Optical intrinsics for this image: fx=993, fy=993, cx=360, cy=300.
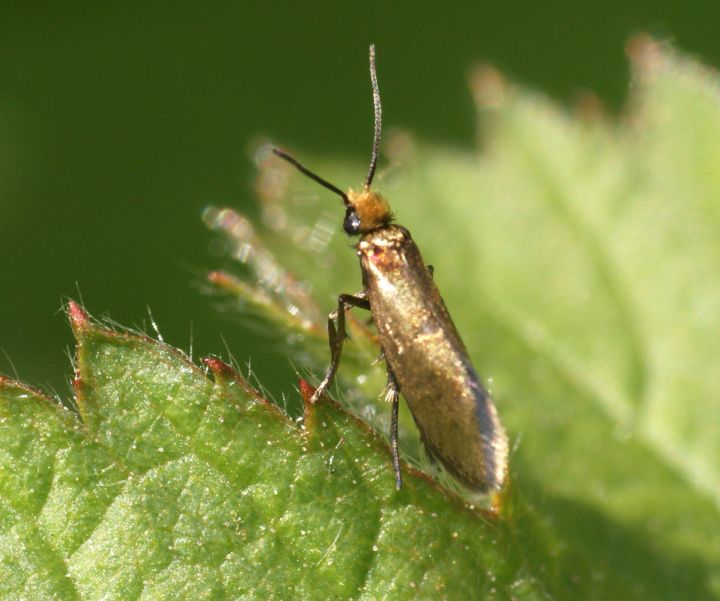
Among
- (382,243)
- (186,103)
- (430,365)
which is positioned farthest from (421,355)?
(186,103)

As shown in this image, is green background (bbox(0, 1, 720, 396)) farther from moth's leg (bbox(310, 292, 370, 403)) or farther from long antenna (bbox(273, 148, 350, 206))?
moth's leg (bbox(310, 292, 370, 403))

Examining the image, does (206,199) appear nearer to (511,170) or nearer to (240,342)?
(240,342)

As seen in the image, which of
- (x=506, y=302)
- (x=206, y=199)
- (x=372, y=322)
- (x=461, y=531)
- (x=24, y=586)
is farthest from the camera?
(x=206, y=199)

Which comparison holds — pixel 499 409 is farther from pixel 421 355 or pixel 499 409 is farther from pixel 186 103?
pixel 186 103

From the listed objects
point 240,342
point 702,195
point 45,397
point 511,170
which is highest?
point 702,195

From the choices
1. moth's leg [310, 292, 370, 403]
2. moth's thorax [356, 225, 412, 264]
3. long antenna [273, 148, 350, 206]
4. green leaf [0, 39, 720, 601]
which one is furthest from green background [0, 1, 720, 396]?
moth's leg [310, 292, 370, 403]

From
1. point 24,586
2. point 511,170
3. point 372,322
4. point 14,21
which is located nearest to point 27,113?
point 14,21

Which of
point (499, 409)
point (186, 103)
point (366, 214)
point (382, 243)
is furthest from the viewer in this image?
point (186, 103)
